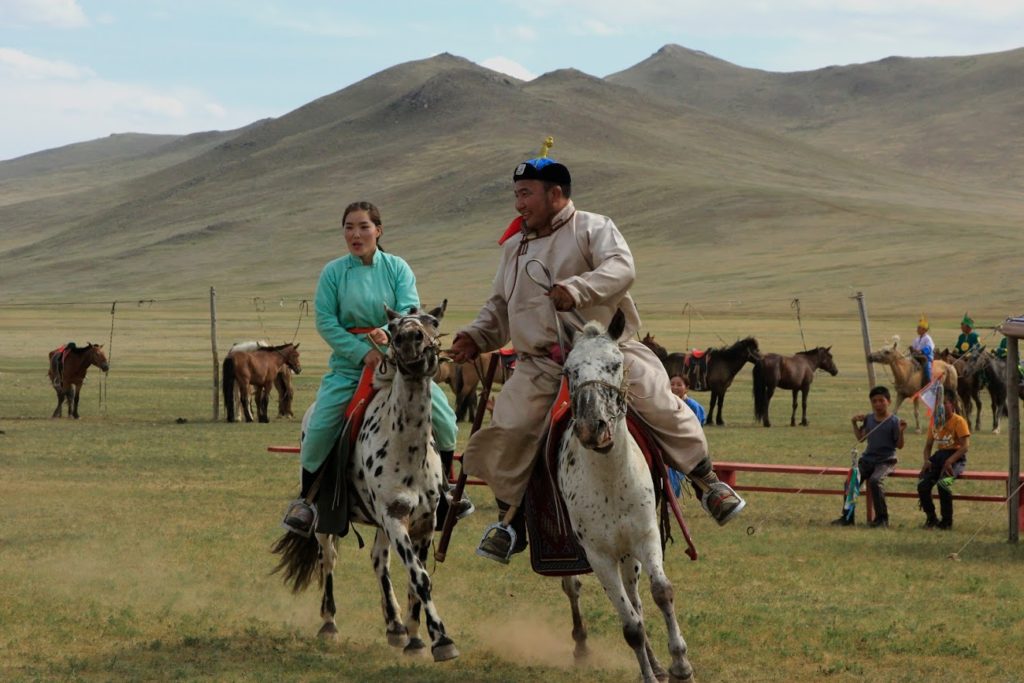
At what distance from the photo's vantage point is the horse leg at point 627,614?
6.42m

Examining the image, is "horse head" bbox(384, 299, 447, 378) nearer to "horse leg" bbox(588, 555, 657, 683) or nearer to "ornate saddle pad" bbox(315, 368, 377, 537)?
"ornate saddle pad" bbox(315, 368, 377, 537)

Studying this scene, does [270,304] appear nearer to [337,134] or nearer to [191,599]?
[191,599]

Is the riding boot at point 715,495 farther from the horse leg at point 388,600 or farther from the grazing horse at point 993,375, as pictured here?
the grazing horse at point 993,375

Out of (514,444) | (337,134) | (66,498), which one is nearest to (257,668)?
(514,444)

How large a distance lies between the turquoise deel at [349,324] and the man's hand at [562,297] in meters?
1.90

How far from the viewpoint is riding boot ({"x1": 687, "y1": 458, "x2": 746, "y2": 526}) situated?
6910 millimetres

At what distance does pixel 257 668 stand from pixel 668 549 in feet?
17.6

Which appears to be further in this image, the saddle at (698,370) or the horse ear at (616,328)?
the saddle at (698,370)

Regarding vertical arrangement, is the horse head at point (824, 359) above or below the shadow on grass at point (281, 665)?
above

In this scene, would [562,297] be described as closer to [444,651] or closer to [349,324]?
[444,651]

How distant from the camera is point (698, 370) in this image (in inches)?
1081

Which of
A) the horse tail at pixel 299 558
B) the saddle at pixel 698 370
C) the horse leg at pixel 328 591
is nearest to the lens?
the horse leg at pixel 328 591

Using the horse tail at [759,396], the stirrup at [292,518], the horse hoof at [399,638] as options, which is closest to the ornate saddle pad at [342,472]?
the stirrup at [292,518]

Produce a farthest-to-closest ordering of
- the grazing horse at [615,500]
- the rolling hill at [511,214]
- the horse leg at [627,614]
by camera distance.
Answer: the rolling hill at [511,214]
the horse leg at [627,614]
the grazing horse at [615,500]
